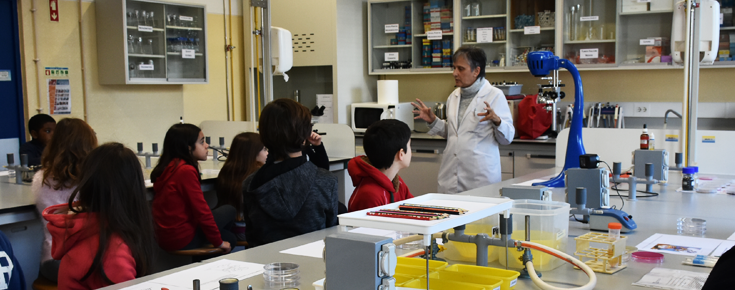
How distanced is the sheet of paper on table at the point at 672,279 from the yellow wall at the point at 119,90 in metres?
4.77

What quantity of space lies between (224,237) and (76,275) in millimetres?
1425

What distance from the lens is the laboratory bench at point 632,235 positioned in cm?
145

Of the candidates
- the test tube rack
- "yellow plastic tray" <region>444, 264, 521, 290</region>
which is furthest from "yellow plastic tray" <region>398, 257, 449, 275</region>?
the test tube rack

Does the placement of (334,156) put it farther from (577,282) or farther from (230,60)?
(577,282)

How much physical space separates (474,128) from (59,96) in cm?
342

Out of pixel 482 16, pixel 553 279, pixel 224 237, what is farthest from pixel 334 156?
pixel 553 279

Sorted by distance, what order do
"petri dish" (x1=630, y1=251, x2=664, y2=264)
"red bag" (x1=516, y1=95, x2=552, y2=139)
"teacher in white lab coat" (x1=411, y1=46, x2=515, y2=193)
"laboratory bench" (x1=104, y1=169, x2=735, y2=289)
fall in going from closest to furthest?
"laboratory bench" (x1=104, y1=169, x2=735, y2=289) < "petri dish" (x1=630, y1=251, x2=664, y2=264) < "teacher in white lab coat" (x1=411, y1=46, x2=515, y2=193) < "red bag" (x1=516, y1=95, x2=552, y2=139)

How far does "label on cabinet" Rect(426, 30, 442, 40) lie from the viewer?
18.9ft

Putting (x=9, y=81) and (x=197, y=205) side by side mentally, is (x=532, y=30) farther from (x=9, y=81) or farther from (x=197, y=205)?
(x=9, y=81)

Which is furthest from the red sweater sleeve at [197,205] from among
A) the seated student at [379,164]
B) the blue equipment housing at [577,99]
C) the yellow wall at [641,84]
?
the yellow wall at [641,84]

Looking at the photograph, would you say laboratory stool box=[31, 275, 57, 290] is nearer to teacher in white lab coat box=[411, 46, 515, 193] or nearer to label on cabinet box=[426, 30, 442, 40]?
teacher in white lab coat box=[411, 46, 515, 193]

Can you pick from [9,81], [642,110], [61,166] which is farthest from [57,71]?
[642,110]

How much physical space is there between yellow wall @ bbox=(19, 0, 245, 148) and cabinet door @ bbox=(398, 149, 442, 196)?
6.66ft

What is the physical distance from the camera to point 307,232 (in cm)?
224
